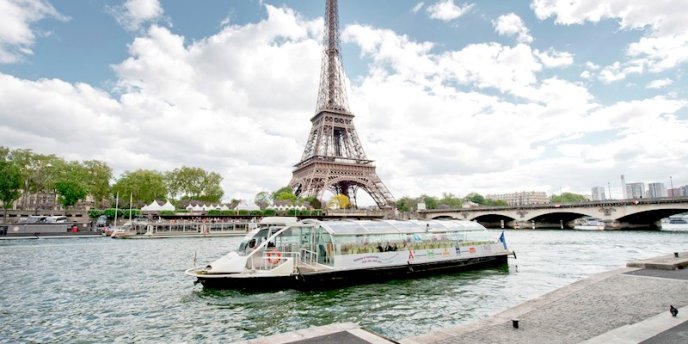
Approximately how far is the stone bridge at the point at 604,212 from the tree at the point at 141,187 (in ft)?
252

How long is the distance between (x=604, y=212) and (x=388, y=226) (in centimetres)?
6505

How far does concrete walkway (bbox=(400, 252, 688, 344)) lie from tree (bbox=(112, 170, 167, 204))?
99.0 meters

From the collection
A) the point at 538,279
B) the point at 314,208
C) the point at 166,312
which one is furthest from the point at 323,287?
the point at 314,208

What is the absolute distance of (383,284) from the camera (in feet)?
63.4

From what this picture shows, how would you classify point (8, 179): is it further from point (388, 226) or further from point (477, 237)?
point (477, 237)

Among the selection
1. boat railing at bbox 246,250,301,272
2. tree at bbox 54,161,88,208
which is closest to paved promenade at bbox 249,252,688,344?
boat railing at bbox 246,250,301,272

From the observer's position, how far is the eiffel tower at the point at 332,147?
274ft

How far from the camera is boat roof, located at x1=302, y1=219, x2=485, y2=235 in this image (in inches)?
782

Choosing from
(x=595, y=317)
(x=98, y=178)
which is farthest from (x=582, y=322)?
(x=98, y=178)

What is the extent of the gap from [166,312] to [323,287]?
272 inches

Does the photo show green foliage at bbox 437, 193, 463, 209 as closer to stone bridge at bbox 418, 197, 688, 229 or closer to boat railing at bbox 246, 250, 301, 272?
stone bridge at bbox 418, 197, 688, 229

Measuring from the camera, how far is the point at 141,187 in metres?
94.1

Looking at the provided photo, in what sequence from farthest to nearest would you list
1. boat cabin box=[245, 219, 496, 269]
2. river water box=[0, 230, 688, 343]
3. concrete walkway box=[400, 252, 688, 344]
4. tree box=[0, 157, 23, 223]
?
1. tree box=[0, 157, 23, 223]
2. boat cabin box=[245, 219, 496, 269]
3. river water box=[0, 230, 688, 343]
4. concrete walkway box=[400, 252, 688, 344]

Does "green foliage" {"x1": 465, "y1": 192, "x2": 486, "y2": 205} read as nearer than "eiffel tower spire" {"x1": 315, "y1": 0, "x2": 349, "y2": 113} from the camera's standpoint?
No
